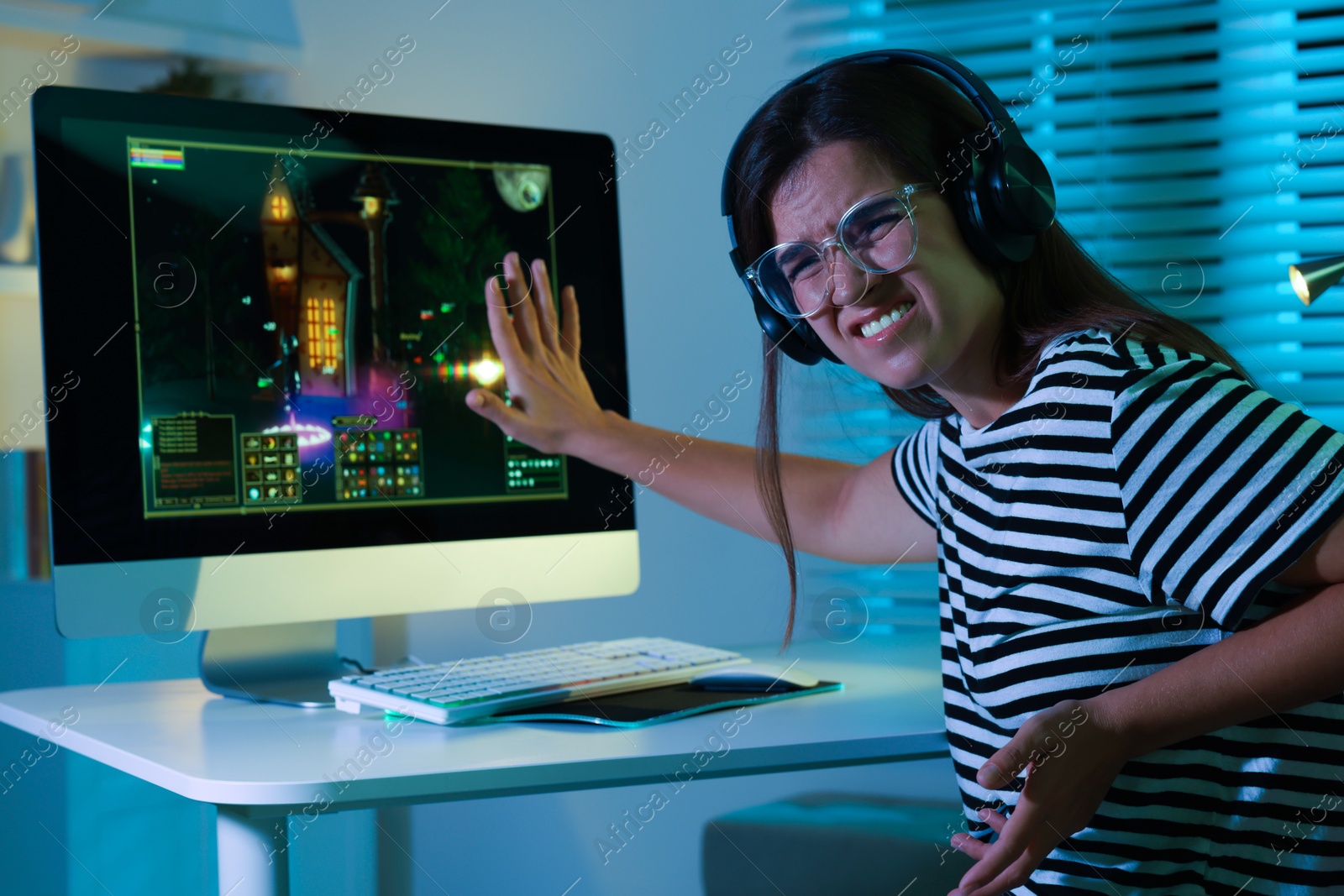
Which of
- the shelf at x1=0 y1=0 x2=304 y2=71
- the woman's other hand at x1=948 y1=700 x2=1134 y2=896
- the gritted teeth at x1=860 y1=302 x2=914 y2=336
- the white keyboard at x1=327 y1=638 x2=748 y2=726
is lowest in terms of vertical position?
the woman's other hand at x1=948 y1=700 x2=1134 y2=896

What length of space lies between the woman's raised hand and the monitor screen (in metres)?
0.02

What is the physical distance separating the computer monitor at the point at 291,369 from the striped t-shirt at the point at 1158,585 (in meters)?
0.53

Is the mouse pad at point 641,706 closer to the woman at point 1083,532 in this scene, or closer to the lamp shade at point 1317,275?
the woman at point 1083,532

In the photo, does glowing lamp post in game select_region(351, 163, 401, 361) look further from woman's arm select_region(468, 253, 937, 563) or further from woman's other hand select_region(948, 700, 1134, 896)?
woman's other hand select_region(948, 700, 1134, 896)

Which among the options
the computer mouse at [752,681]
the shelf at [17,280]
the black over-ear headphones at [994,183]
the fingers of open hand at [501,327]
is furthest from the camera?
the shelf at [17,280]

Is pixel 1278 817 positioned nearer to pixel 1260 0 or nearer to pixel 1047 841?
pixel 1047 841

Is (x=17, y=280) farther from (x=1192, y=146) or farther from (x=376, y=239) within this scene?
(x=1192, y=146)

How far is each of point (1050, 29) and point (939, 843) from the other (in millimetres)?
1154

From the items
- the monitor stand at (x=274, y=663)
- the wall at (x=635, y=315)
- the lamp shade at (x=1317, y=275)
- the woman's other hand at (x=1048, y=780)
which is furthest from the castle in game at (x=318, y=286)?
the lamp shade at (x=1317, y=275)

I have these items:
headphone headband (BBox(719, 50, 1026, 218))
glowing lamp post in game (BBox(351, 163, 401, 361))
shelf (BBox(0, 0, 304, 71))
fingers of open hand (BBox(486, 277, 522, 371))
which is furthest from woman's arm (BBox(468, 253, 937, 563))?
shelf (BBox(0, 0, 304, 71))

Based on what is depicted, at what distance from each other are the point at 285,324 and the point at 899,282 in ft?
2.02

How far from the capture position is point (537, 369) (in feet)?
4.05

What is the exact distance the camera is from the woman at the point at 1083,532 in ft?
2.49

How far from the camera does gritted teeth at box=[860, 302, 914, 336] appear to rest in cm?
90
